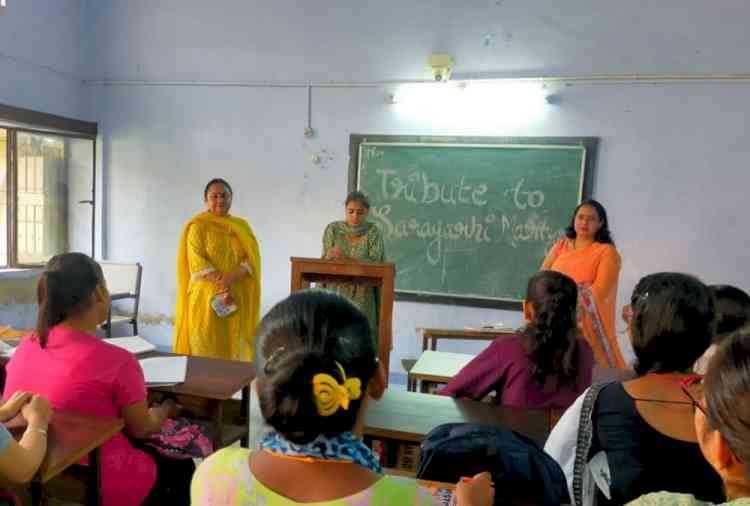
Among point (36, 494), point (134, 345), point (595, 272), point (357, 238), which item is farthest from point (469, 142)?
point (36, 494)

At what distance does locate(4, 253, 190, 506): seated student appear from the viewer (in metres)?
1.42

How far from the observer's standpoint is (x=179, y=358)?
7.11ft

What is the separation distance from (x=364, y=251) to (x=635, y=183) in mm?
1880

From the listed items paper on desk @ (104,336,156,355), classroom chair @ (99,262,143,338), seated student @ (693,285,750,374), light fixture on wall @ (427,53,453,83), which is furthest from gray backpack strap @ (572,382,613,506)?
classroom chair @ (99,262,143,338)

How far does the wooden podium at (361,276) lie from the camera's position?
2.19 metres

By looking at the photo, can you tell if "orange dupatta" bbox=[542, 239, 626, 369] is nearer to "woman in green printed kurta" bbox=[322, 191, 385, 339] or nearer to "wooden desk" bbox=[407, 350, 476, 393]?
"wooden desk" bbox=[407, 350, 476, 393]

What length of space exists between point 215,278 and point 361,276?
1.47m

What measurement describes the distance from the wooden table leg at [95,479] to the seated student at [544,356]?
1.13 metres

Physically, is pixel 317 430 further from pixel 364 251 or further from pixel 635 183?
pixel 635 183

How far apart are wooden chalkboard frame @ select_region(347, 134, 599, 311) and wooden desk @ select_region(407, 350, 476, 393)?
1452 mm

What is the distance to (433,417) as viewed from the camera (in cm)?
170

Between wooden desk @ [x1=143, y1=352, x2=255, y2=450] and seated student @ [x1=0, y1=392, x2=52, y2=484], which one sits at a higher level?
seated student @ [x1=0, y1=392, x2=52, y2=484]

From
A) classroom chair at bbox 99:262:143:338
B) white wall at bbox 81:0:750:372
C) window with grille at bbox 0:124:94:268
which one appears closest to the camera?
white wall at bbox 81:0:750:372

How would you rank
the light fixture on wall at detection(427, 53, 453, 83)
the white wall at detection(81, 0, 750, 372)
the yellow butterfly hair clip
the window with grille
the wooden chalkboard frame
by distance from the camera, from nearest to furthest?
the yellow butterfly hair clip < the white wall at detection(81, 0, 750, 372) < the wooden chalkboard frame < the light fixture on wall at detection(427, 53, 453, 83) < the window with grille
